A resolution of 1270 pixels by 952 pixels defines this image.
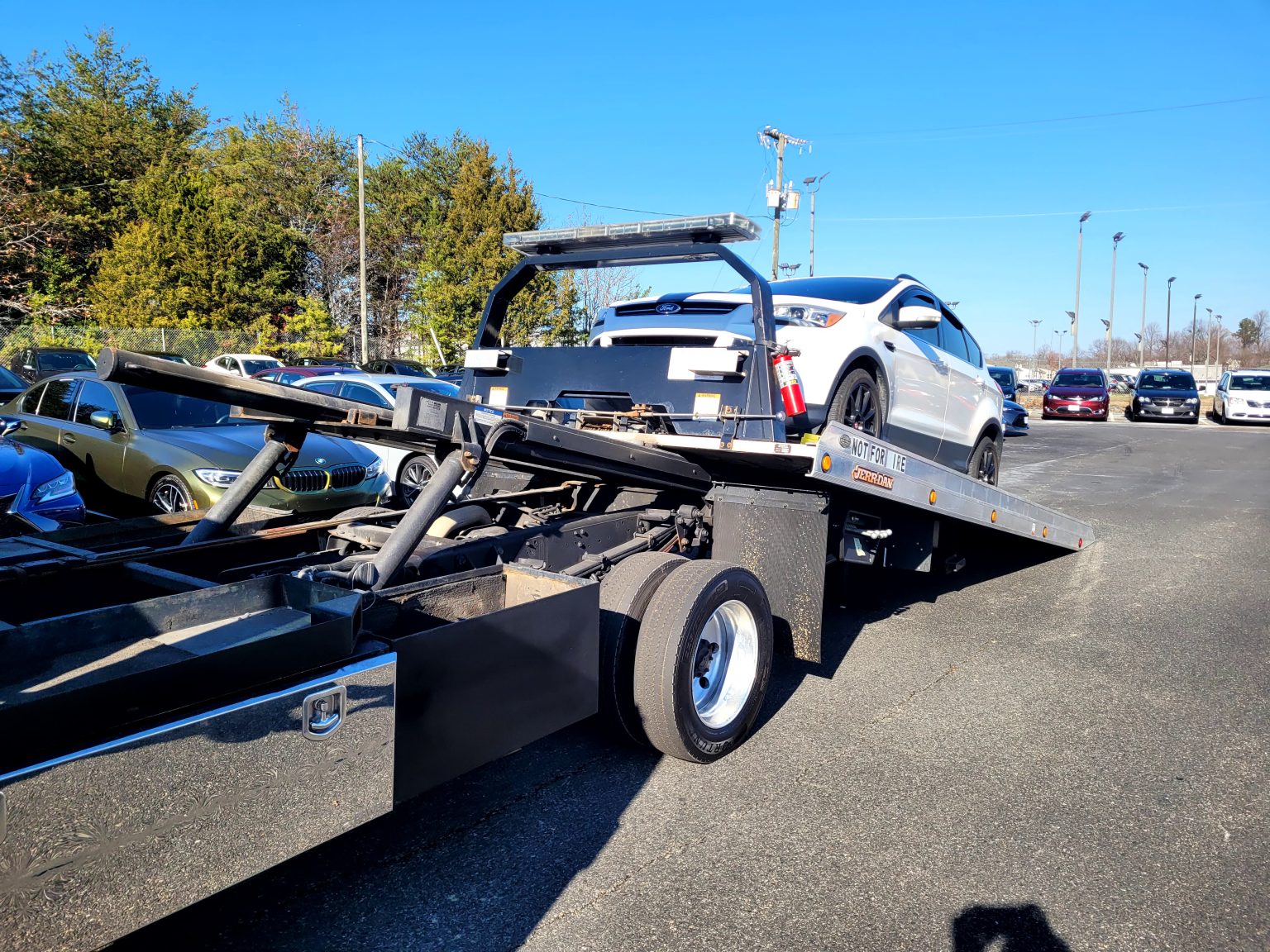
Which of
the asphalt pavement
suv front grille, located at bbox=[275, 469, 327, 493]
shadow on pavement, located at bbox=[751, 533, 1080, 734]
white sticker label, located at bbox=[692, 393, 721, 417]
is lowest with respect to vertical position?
the asphalt pavement

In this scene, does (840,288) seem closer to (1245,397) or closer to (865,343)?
(865,343)

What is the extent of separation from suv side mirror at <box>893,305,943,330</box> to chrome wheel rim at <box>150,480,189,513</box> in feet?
19.8

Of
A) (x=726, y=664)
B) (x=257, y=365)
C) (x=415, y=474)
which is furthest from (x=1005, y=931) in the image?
(x=257, y=365)

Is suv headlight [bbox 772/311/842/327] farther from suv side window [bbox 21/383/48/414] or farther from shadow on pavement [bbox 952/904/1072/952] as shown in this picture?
suv side window [bbox 21/383/48/414]

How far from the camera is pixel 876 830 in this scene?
3.61m

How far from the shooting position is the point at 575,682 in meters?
3.43

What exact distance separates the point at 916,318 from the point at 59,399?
27.4 ft

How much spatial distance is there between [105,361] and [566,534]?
227cm

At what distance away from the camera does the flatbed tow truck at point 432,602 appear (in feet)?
6.72

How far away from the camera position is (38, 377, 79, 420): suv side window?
9398 mm

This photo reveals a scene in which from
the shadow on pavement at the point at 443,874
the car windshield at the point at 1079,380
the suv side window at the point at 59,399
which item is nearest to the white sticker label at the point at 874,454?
the shadow on pavement at the point at 443,874

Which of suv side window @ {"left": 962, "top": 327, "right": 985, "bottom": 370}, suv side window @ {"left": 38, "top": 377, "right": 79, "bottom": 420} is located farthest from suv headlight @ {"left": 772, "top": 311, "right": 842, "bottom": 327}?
suv side window @ {"left": 38, "top": 377, "right": 79, "bottom": 420}

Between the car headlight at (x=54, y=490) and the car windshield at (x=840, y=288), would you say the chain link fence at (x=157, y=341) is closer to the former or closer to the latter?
the car headlight at (x=54, y=490)

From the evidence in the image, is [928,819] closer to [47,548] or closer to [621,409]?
[621,409]
